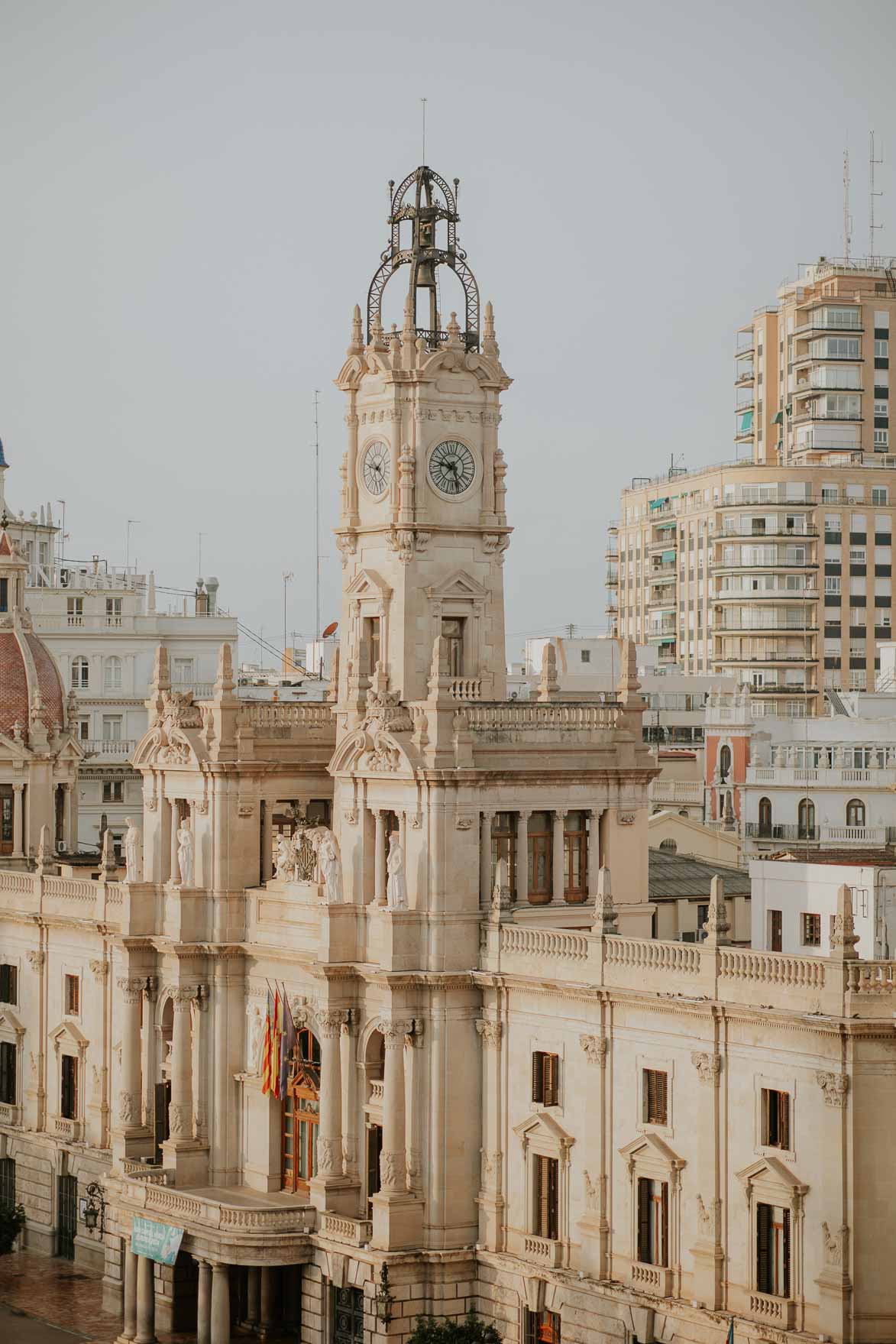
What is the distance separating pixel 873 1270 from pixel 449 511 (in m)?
26.9

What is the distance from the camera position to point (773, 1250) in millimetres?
70375

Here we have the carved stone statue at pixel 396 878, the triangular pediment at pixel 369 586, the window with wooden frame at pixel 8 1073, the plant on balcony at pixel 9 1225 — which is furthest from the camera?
the window with wooden frame at pixel 8 1073

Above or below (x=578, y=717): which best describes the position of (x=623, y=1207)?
below

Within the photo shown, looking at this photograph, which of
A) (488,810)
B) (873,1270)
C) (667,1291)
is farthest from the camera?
(488,810)

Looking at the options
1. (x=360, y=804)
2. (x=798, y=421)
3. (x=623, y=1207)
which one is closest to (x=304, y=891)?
(x=360, y=804)

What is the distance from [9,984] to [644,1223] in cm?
3587

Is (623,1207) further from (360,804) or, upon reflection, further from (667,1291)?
(360,804)

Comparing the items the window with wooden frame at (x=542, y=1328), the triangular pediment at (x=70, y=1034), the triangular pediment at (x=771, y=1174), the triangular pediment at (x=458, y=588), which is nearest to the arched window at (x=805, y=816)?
the triangular pediment at (x=70, y=1034)

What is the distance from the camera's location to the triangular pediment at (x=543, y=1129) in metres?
77.3

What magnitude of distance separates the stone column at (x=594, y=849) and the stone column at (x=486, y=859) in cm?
375

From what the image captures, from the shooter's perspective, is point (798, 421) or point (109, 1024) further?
point (798, 421)

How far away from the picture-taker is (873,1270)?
68000 millimetres

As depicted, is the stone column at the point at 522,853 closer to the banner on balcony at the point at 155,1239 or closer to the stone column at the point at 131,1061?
the banner on balcony at the point at 155,1239

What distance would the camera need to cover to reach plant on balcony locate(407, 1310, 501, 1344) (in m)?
78.4
